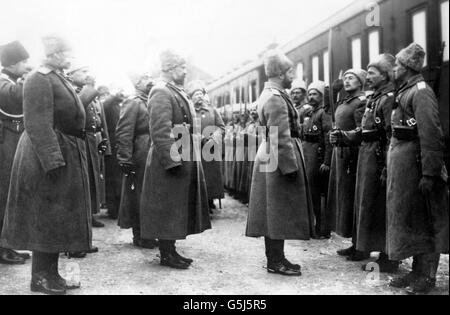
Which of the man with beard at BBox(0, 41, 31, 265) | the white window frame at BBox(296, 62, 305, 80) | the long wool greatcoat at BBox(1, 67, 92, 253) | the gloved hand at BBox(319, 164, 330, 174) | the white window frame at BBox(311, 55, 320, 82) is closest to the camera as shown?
the long wool greatcoat at BBox(1, 67, 92, 253)

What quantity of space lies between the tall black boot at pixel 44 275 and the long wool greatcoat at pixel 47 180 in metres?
0.17

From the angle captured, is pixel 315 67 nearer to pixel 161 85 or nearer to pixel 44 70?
pixel 161 85

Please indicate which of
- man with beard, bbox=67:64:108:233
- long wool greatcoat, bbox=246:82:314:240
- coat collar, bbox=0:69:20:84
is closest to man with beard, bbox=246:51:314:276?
long wool greatcoat, bbox=246:82:314:240

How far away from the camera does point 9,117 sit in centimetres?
527

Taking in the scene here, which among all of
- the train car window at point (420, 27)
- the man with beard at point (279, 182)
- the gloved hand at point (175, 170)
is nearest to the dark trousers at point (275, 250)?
the man with beard at point (279, 182)

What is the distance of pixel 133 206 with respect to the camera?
5.96m

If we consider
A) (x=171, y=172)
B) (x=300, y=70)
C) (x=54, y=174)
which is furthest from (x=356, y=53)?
(x=54, y=174)

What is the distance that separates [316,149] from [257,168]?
1.98m

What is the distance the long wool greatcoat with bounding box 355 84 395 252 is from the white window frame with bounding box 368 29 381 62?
223cm

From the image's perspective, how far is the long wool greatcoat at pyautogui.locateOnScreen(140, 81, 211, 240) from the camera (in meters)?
4.82

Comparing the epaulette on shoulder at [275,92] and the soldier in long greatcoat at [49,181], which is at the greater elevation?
the epaulette on shoulder at [275,92]

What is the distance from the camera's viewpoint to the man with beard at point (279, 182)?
463 centimetres

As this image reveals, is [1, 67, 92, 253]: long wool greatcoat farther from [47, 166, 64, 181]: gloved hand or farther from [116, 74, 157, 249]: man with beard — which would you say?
[116, 74, 157, 249]: man with beard

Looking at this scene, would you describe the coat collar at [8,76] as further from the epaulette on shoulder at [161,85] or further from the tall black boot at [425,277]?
the tall black boot at [425,277]
